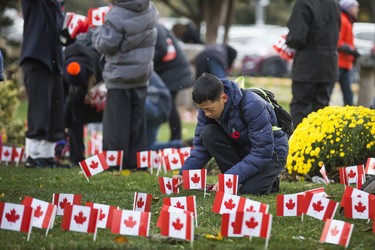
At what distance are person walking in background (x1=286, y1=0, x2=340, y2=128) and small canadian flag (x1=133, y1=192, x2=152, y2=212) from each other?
4.25 metres

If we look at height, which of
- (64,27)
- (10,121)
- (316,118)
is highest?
(64,27)

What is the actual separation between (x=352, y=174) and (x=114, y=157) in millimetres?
2675

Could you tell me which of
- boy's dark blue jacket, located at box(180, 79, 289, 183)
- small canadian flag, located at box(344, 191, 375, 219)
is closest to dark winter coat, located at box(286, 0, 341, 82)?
boy's dark blue jacket, located at box(180, 79, 289, 183)

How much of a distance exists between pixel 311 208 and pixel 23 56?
14.5 ft

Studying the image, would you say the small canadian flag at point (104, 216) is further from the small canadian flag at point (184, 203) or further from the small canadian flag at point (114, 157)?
the small canadian flag at point (114, 157)

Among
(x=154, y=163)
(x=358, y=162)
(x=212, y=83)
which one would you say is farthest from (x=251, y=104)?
(x=154, y=163)

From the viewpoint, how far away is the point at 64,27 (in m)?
10.2

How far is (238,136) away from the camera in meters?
7.36

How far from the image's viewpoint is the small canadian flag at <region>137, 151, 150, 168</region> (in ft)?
30.8

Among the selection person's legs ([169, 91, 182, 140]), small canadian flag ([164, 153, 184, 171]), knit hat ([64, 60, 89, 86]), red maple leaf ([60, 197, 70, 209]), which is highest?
knit hat ([64, 60, 89, 86])

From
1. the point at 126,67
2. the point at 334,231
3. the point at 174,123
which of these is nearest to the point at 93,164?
the point at 126,67

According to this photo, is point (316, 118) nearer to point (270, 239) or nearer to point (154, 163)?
point (154, 163)

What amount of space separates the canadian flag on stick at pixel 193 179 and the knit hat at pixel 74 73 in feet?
10.2

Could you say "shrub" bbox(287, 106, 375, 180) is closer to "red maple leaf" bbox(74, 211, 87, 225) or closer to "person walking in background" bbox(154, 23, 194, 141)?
"red maple leaf" bbox(74, 211, 87, 225)
